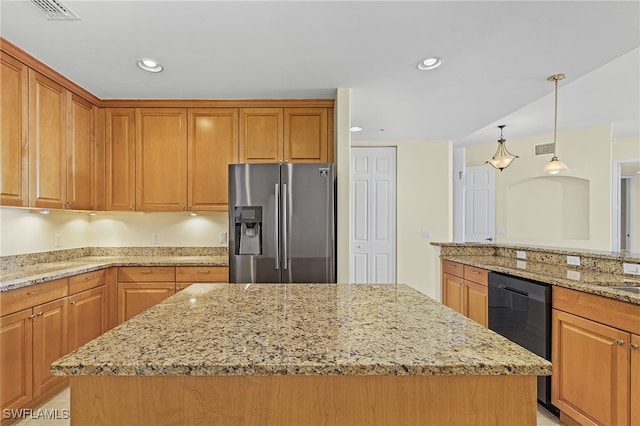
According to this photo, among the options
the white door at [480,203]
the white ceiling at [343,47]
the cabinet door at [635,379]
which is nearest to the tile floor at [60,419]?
the cabinet door at [635,379]

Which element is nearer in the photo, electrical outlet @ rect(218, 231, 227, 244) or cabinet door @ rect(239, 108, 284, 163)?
cabinet door @ rect(239, 108, 284, 163)

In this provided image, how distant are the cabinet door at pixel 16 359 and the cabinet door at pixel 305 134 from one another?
2291mm

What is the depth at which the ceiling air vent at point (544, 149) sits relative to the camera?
5449 millimetres

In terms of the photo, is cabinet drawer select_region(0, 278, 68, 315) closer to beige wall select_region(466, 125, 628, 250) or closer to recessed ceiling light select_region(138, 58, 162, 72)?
recessed ceiling light select_region(138, 58, 162, 72)

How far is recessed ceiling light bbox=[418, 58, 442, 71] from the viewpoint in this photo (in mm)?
2455

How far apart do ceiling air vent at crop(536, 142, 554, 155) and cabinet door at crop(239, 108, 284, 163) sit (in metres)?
4.63

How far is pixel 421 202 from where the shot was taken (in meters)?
5.23

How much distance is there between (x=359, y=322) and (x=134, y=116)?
10.6 feet

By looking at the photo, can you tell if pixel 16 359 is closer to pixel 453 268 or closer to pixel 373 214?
pixel 453 268

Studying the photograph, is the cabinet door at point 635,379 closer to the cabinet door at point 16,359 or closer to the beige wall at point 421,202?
the cabinet door at point 16,359

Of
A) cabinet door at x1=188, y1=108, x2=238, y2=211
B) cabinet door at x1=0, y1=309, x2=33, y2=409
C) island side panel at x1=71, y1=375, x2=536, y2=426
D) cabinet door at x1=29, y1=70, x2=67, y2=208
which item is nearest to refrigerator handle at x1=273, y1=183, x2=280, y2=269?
cabinet door at x1=188, y1=108, x2=238, y2=211

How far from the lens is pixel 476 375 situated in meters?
0.87

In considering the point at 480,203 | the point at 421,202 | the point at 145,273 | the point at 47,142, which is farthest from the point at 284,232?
the point at 480,203

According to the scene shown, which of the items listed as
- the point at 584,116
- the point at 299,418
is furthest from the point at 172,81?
the point at 584,116
